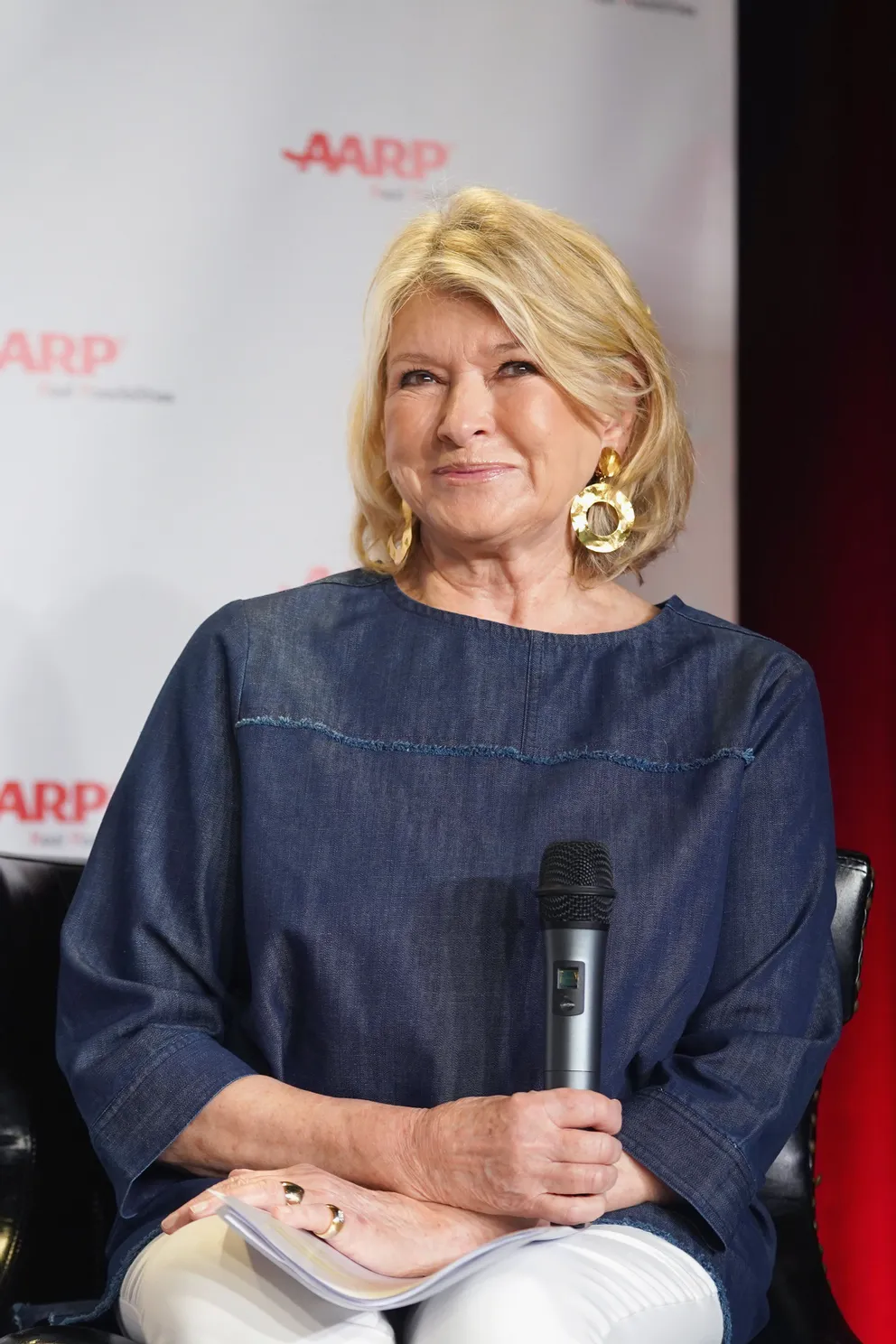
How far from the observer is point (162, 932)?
6.08 ft

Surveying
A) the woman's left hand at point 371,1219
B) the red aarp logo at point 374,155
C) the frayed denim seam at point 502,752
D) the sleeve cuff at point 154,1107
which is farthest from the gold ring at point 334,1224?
the red aarp logo at point 374,155

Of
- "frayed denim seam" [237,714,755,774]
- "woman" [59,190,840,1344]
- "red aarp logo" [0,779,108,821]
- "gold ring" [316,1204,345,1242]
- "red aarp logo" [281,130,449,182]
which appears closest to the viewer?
"gold ring" [316,1204,345,1242]

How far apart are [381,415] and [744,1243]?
112 centimetres

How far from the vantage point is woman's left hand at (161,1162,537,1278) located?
4.91ft

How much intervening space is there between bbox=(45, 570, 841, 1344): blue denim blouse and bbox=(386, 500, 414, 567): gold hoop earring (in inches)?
7.7

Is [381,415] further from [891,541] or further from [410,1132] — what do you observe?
[891,541]

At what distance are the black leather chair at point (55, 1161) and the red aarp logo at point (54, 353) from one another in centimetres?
110

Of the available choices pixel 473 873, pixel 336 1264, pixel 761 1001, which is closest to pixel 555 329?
pixel 473 873

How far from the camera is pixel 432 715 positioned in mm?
1957

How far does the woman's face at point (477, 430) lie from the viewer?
78.8 inches

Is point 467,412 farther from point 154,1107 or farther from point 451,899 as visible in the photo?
point 154,1107

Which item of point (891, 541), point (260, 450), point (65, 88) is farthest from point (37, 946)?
point (891, 541)

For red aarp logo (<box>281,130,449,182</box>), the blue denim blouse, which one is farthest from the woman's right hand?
red aarp logo (<box>281,130,449,182</box>)

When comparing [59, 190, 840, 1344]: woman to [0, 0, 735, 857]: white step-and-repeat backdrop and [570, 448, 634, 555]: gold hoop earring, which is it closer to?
[570, 448, 634, 555]: gold hoop earring
